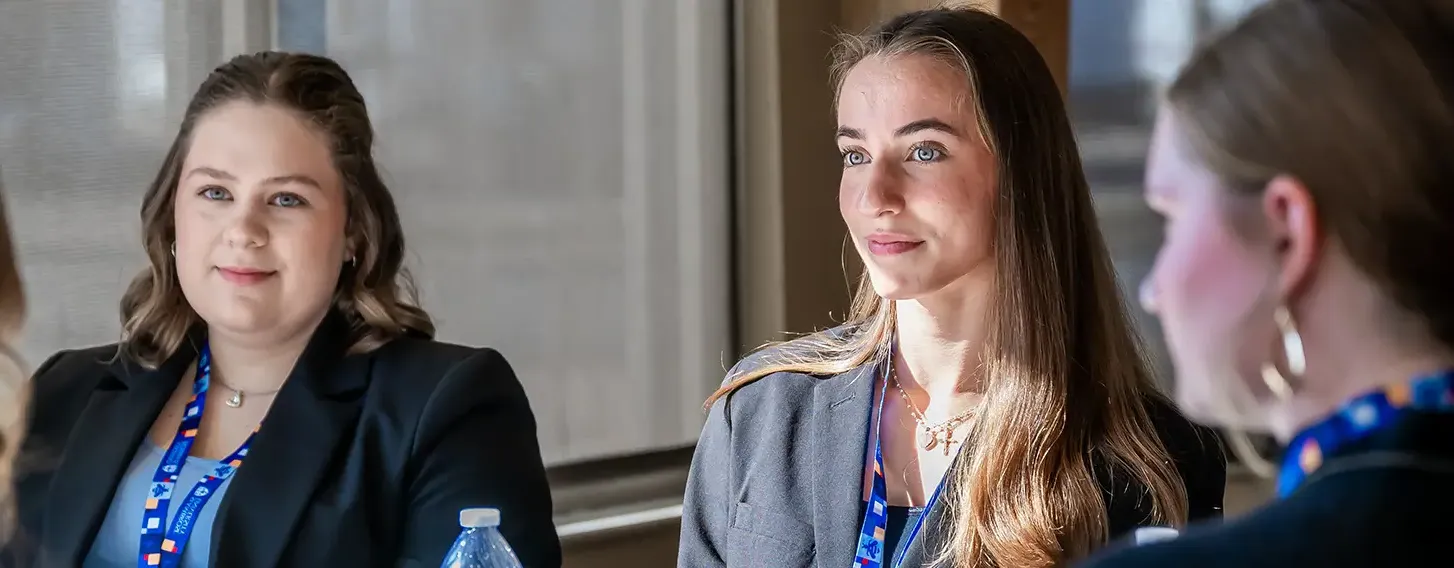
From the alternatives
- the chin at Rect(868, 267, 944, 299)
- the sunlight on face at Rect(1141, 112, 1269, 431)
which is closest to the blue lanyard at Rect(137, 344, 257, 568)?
the chin at Rect(868, 267, 944, 299)

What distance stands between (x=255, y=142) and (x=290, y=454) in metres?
0.46

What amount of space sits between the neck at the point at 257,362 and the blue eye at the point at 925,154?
970 millimetres

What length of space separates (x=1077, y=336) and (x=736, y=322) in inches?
65.2

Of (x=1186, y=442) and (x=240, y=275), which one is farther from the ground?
(x=240, y=275)

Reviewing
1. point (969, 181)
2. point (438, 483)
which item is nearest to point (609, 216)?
point (438, 483)

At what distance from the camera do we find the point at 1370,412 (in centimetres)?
77

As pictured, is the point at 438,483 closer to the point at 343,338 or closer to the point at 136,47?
the point at 343,338

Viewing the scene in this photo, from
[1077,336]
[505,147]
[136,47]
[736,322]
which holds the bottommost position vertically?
[736,322]


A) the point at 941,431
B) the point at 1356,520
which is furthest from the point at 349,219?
the point at 1356,520

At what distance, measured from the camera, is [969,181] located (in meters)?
1.88

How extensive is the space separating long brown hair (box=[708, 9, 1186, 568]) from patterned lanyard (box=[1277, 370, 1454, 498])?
41.1 inches

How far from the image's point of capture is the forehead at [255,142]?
6.68 feet

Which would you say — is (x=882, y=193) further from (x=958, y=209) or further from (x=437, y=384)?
(x=437, y=384)

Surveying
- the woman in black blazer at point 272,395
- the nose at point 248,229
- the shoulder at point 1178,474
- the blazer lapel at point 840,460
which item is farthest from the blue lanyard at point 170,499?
the shoulder at point 1178,474
